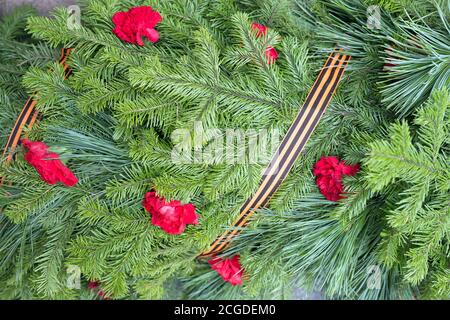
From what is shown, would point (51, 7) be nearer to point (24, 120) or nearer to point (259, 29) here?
point (24, 120)

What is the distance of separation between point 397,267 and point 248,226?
291 mm

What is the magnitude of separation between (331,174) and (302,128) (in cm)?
9

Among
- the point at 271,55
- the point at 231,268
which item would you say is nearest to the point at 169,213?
the point at 231,268

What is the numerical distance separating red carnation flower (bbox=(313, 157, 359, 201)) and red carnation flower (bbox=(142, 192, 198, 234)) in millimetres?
225

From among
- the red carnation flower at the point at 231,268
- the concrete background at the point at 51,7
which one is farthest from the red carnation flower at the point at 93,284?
the concrete background at the point at 51,7

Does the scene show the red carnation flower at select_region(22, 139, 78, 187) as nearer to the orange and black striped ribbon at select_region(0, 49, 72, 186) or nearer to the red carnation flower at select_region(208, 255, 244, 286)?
the orange and black striped ribbon at select_region(0, 49, 72, 186)

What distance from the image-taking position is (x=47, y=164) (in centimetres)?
77

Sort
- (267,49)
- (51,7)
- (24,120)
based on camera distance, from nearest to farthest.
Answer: (267,49) < (24,120) < (51,7)

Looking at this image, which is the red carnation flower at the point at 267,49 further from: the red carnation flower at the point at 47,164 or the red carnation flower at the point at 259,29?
the red carnation flower at the point at 47,164

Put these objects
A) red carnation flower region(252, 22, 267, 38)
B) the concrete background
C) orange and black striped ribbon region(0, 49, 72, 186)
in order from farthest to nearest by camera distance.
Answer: the concrete background, orange and black striped ribbon region(0, 49, 72, 186), red carnation flower region(252, 22, 267, 38)

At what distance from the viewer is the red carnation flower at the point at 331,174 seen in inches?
30.0

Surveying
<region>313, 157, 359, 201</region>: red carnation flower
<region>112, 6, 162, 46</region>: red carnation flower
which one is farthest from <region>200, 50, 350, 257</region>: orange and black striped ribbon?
<region>112, 6, 162, 46</region>: red carnation flower

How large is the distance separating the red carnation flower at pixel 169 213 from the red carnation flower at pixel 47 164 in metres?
0.14

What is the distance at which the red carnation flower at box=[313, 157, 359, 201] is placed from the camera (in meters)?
0.76
